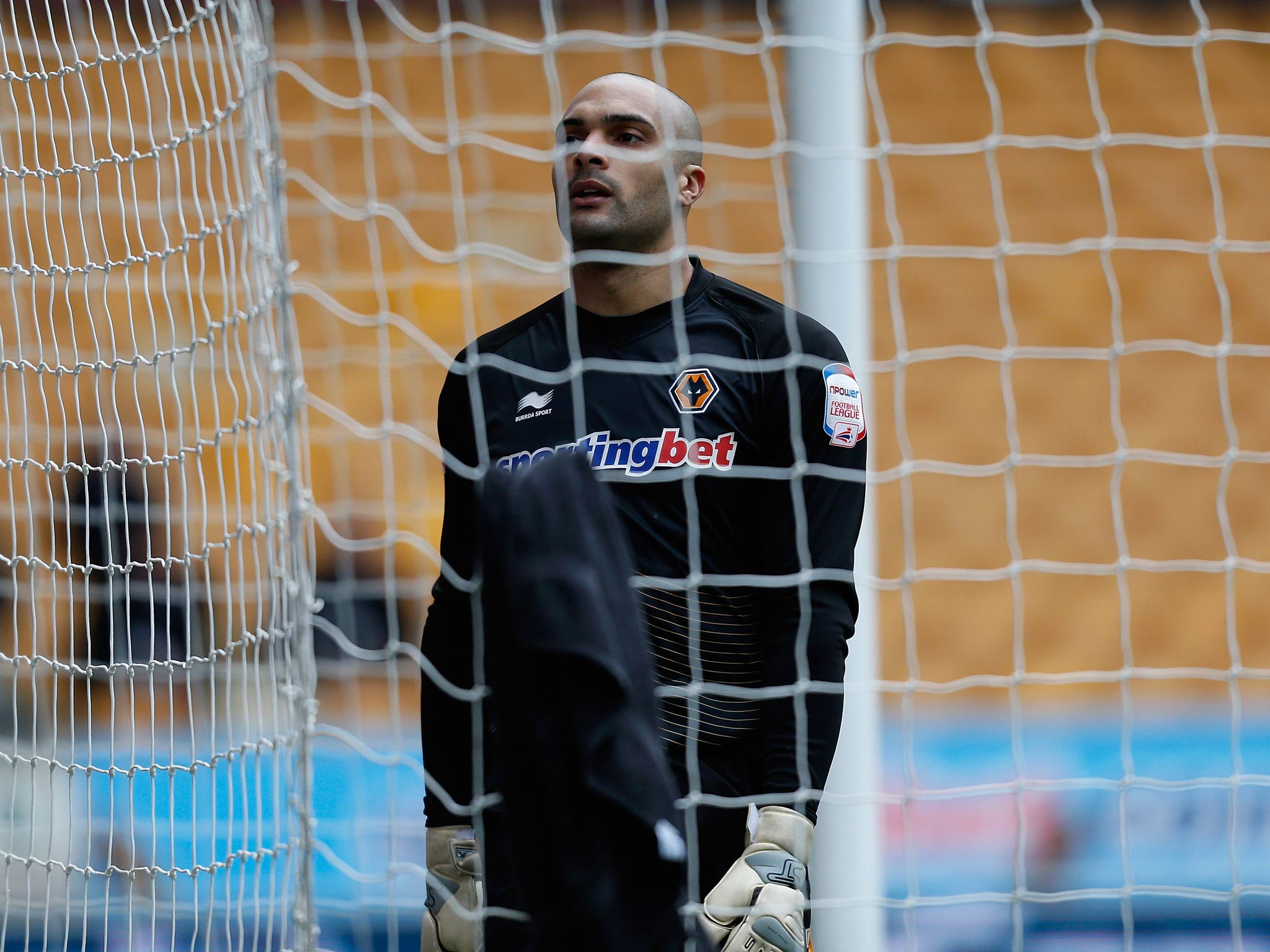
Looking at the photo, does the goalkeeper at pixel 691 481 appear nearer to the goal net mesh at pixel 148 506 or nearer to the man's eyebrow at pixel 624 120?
the man's eyebrow at pixel 624 120

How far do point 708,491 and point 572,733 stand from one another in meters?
0.49

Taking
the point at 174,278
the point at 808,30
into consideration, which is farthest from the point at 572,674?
the point at 174,278

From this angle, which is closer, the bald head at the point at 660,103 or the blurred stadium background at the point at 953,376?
the bald head at the point at 660,103

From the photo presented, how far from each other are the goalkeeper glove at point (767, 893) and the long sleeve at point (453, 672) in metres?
0.44

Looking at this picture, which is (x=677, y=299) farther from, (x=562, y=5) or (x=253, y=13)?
(x=562, y=5)

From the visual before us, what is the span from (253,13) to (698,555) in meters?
0.97

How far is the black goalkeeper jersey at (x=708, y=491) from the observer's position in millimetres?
1727

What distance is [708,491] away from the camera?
180cm

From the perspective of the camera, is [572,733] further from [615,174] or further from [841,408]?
[615,174]

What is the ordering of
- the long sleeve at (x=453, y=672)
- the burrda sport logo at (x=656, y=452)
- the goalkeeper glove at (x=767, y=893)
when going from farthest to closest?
the long sleeve at (x=453, y=672)
the burrda sport logo at (x=656, y=452)
the goalkeeper glove at (x=767, y=893)

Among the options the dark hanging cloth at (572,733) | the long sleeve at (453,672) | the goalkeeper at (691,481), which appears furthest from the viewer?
the long sleeve at (453,672)

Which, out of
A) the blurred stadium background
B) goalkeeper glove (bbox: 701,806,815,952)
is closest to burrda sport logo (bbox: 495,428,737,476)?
goalkeeper glove (bbox: 701,806,815,952)

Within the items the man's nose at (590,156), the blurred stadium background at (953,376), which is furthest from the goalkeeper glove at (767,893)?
the blurred stadium background at (953,376)

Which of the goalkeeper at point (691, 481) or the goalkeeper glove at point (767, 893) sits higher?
the goalkeeper at point (691, 481)
